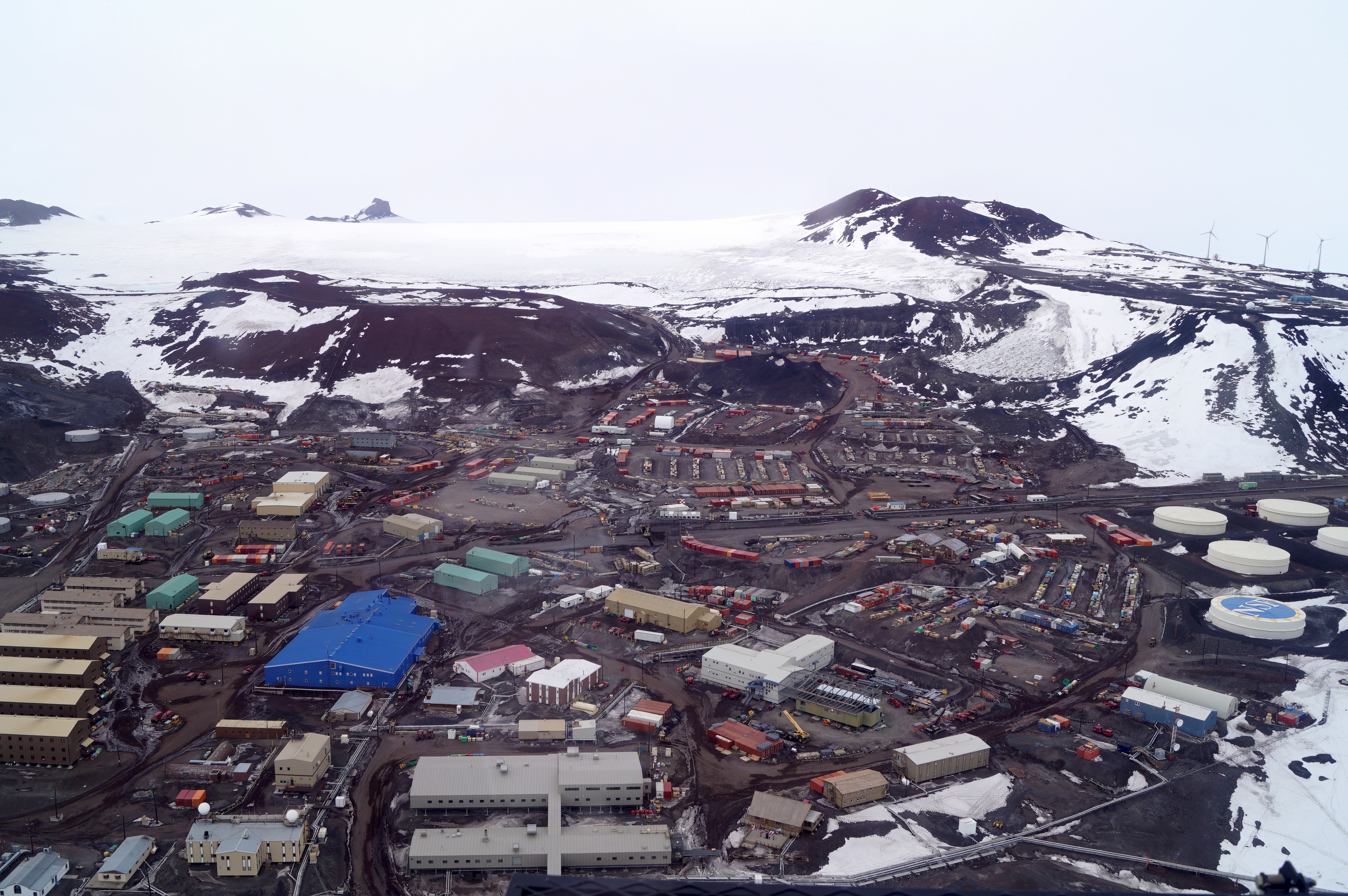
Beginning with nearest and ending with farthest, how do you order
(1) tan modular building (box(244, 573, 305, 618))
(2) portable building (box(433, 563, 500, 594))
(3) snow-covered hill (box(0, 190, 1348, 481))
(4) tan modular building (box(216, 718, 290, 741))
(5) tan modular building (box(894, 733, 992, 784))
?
(5) tan modular building (box(894, 733, 992, 784)), (4) tan modular building (box(216, 718, 290, 741)), (1) tan modular building (box(244, 573, 305, 618)), (2) portable building (box(433, 563, 500, 594)), (3) snow-covered hill (box(0, 190, 1348, 481))

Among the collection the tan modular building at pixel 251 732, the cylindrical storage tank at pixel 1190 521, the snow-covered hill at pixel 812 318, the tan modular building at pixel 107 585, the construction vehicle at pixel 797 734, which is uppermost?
the snow-covered hill at pixel 812 318

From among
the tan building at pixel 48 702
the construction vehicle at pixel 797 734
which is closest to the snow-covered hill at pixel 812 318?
the construction vehicle at pixel 797 734

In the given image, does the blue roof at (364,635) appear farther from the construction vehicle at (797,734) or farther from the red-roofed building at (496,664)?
the construction vehicle at (797,734)

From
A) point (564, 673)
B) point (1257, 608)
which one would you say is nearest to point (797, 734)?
point (564, 673)

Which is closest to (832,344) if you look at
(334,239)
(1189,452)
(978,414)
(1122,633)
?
(978,414)

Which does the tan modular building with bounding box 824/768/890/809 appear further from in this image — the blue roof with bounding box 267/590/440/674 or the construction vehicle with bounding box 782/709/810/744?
the blue roof with bounding box 267/590/440/674

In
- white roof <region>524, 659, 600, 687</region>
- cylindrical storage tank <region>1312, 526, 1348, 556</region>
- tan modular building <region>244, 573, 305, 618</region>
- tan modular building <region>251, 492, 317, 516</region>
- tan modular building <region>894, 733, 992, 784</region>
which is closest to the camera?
tan modular building <region>894, 733, 992, 784</region>

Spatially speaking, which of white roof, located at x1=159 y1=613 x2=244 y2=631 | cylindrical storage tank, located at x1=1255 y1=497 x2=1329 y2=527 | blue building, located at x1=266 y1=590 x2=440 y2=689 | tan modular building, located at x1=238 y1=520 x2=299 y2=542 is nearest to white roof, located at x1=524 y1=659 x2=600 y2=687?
blue building, located at x1=266 y1=590 x2=440 y2=689
